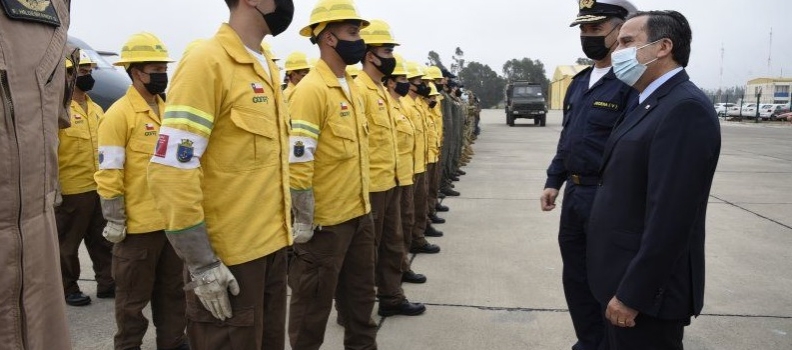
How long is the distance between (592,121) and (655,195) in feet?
3.74

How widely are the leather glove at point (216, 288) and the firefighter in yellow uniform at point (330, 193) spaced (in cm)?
96

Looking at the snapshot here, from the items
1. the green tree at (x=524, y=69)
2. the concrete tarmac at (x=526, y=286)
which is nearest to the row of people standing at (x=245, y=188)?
the concrete tarmac at (x=526, y=286)

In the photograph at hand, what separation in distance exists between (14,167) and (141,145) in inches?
93.5

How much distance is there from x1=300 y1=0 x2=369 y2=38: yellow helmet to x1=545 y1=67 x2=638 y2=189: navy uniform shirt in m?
1.34

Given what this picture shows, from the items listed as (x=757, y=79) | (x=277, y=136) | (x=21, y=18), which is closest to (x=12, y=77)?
(x=21, y=18)

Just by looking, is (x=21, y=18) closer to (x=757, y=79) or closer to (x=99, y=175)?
(x=99, y=175)

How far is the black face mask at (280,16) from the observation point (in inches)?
88.0

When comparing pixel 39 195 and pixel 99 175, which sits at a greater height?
pixel 39 195

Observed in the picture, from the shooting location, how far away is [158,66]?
3744 mm

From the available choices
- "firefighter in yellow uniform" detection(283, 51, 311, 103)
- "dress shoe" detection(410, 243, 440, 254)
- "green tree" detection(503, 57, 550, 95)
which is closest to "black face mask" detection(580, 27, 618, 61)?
"dress shoe" detection(410, 243, 440, 254)

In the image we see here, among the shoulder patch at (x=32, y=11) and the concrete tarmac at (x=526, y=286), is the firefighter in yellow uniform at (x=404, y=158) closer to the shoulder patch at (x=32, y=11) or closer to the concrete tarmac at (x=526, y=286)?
the concrete tarmac at (x=526, y=286)

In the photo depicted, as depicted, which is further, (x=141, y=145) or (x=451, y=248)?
(x=451, y=248)

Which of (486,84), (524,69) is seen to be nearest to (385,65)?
(486,84)

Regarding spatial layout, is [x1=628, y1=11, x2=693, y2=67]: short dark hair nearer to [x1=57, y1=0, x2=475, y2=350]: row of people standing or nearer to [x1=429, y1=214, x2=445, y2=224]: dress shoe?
[x1=57, y1=0, x2=475, y2=350]: row of people standing
